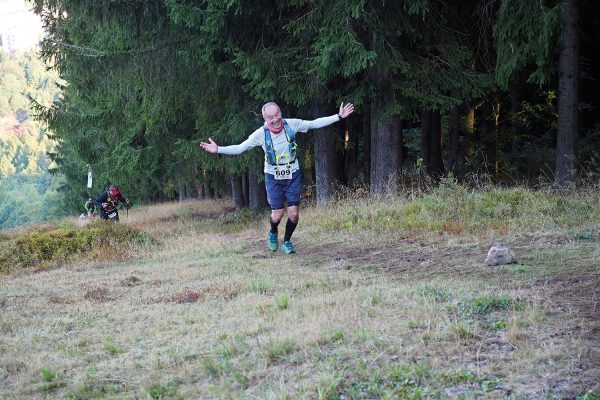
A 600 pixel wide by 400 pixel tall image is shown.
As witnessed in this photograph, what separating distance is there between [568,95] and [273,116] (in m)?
6.70

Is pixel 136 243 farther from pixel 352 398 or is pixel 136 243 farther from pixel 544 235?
pixel 352 398

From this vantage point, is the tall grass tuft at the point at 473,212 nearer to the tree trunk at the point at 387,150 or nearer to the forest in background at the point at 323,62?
the forest in background at the point at 323,62

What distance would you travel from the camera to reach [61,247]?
1127cm

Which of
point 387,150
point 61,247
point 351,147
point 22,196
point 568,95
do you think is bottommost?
point 22,196

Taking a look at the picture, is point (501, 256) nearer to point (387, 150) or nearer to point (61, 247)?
point (387, 150)

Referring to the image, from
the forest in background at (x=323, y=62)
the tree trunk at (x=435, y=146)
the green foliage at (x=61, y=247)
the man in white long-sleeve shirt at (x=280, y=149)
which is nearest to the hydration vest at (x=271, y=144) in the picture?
the man in white long-sleeve shirt at (x=280, y=149)

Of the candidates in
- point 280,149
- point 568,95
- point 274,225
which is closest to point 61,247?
point 274,225

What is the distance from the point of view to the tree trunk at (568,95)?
38.0 ft

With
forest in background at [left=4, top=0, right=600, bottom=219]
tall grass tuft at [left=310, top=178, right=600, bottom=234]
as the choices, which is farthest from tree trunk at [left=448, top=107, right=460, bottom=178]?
tall grass tuft at [left=310, top=178, right=600, bottom=234]

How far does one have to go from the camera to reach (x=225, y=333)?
14.5 feet

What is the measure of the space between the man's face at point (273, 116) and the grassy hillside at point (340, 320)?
2.01 metres

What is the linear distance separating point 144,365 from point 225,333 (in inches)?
26.5

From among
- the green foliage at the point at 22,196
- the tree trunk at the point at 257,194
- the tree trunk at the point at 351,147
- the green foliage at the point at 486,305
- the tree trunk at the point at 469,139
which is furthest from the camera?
the green foliage at the point at 22,196

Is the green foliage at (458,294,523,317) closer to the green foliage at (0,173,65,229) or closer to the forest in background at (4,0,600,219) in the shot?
the forest in background at (4,0,600,219)
